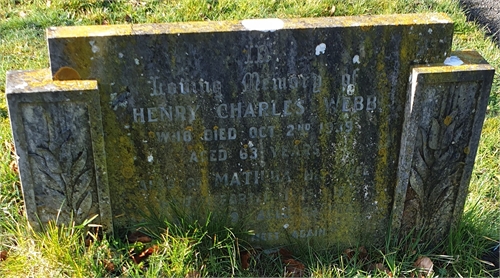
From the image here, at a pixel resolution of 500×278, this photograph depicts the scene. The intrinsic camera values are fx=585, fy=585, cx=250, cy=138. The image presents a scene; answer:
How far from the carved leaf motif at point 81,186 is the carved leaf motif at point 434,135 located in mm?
1805

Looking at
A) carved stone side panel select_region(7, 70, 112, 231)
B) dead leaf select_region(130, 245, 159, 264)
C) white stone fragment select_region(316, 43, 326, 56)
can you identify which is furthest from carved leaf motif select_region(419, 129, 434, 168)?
carved stone side panel select_region(7, 70, 112, 231)

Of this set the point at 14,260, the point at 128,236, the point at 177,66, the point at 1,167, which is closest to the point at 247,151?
the point at 177,66

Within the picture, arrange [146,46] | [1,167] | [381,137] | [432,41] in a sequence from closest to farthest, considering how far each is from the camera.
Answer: [146,46] → [432,41] → [381,137] → [1,167]

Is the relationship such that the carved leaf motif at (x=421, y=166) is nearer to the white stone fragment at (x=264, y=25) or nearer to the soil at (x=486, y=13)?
the white stone fragment at (x=264, y=25)

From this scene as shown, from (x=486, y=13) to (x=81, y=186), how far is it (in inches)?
220

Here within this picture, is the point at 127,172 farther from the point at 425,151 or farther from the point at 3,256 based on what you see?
the point at 425,151

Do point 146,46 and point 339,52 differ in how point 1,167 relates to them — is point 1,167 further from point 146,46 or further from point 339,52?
point 339,52

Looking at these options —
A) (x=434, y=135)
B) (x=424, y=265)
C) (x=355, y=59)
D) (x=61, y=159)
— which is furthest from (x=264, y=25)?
(x=424, y=265)

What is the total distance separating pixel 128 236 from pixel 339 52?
5.00ft

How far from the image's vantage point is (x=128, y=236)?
10.7 feet

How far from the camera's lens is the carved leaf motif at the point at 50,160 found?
288 cm

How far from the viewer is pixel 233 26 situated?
2.85m

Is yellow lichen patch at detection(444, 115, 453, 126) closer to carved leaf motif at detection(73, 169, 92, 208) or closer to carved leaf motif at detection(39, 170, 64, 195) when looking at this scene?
carved leaf motif at detection(73, 169, 92, 208)

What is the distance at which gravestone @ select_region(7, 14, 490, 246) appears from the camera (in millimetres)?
2797
